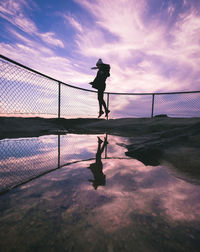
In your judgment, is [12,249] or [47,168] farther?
[47,168]

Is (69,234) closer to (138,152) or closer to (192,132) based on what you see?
(138,152)

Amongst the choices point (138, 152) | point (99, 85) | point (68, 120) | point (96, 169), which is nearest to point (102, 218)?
point (96, 169)

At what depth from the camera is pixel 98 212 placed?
569mm

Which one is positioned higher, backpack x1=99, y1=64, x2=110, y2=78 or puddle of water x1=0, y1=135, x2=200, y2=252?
backpack x1=99, y1=64, x2=110, y2=78

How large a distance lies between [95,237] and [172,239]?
0.23 meters

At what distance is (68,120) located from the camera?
650 centimetres

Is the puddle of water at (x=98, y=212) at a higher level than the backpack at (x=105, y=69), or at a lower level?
lower

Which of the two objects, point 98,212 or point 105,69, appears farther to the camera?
point 105,69

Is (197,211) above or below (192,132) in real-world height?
below

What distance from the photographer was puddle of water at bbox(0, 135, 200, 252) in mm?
428

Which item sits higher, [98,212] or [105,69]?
[105,69]

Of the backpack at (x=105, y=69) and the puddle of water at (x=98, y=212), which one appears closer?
the puddle of water at (x=98, y=212)

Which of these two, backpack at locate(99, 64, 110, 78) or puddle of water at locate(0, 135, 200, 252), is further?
backpack at locate(99, 64, 110, 78)

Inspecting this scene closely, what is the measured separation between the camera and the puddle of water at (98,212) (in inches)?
16.9
